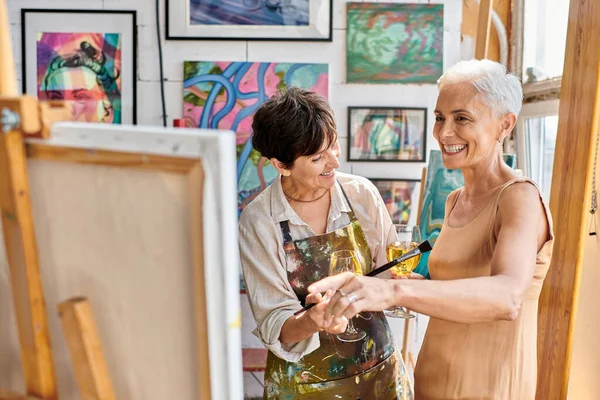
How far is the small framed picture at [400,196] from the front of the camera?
3.46 meters

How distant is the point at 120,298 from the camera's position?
36.7 inches

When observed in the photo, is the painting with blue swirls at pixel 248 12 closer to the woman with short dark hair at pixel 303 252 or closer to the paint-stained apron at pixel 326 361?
the woman with short dark hair at pixel 303 252

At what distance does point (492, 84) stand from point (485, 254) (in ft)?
1.25

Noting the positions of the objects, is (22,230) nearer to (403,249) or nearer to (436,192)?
(403,249)

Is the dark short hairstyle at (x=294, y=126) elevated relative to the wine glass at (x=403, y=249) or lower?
elevated

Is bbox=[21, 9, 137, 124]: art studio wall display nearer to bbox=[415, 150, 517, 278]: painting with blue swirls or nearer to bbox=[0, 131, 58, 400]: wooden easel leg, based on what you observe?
bbox=[415, 150, 517, 278]: painting with blue swirls

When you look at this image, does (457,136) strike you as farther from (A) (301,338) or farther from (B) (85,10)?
(B) (85,10)

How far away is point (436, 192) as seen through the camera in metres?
2.87

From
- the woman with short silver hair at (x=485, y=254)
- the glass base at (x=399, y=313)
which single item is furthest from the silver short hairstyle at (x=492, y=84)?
the glass base at (x=399, y=313)

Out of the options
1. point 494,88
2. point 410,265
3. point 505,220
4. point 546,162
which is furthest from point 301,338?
point 546,162

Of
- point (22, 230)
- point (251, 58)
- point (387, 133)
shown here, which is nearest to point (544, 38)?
point (387, 133)

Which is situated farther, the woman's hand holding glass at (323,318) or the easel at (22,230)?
the woman's hand holding glass at (323,318)

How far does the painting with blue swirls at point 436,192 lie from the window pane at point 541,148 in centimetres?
47

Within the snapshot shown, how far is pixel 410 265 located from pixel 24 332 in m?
1.04
